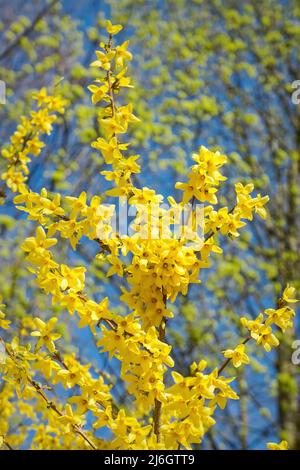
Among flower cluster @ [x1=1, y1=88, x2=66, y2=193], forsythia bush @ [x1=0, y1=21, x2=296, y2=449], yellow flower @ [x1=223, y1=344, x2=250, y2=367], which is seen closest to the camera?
forsythia bush @ [x1=0, y1=21, x2=296, y2=449]

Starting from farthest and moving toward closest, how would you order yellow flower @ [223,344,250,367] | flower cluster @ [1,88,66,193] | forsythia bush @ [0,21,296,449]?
flower cluster @ [1,88,66,193]
yellow flower @ [223,344,250,367]
forsythia bush @ [0,21,296,449]

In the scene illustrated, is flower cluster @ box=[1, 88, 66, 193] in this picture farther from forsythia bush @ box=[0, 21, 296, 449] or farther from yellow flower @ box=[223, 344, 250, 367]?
yellow flower @ box=[223, 344, 250, 367]

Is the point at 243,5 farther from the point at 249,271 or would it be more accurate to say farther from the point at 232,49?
the point at 249,271

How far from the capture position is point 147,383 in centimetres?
245

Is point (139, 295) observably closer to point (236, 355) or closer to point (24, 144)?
point (236, 355)

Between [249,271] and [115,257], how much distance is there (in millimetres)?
5978

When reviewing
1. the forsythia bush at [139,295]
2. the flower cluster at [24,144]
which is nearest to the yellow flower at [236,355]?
the forsythia bush at [139,295]

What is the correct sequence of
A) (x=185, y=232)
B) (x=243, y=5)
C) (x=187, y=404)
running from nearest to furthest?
(x=187, y=404) < (x=185, y=232) < (x=243, y=5)

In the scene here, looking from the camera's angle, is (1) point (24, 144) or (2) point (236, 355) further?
(1) point (24, 144)

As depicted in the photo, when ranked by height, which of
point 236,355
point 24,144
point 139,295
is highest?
point 24,144

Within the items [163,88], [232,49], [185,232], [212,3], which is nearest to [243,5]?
[212,3]

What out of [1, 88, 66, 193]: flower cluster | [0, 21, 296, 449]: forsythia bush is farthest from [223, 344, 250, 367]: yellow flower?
[1, 88, 66, 193]: flower cluster

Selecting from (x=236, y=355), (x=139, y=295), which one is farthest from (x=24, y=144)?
(x=236, y=355)

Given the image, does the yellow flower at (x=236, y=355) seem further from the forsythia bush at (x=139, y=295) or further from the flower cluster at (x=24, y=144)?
the flower cluster at (x=24, y=144)
